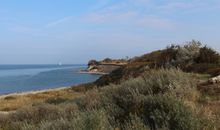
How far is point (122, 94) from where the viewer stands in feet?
33.4

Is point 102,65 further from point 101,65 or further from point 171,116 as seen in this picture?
point 171,116

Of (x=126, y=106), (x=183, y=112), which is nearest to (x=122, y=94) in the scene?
(x=126, y=106)

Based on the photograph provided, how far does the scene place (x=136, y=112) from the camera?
791 centimetres

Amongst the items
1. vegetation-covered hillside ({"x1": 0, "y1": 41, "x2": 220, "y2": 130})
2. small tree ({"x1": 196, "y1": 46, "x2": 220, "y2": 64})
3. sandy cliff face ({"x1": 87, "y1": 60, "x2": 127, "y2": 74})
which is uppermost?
small tree ({"x1": 196, "y1": 46, "x2": 220, "y2": 64})

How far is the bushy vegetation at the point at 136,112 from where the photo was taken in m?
6.32

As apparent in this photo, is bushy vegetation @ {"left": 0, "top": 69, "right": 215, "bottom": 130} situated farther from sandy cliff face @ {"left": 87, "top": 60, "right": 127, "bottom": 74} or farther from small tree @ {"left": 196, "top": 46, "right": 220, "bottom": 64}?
sandy cliff face @ {"left": 87, "top": 60, "right": 127, "bottom": 74}

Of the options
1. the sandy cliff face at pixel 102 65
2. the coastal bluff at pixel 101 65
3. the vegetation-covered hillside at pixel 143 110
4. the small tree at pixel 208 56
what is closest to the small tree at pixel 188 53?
the small tree at pixel 208 56

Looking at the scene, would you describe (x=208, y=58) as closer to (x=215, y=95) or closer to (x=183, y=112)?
(x=215, y=95)

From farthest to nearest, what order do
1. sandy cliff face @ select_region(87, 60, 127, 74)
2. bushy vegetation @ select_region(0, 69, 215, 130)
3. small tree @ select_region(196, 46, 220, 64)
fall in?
sandy cliff face @ select_region(87, 60, 127, 74), small tree @ select_region(196, 46, 220, 64), bushy vegetation @ select_region(0, 69, 215, 130)

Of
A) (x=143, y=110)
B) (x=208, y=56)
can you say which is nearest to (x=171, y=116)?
(x=143, y=110)

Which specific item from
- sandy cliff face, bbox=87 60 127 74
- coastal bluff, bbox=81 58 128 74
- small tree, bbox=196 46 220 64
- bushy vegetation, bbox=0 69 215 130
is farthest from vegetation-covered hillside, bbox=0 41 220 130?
coastal bluff, bbox=81 58 128 74

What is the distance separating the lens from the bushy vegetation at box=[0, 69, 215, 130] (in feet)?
20.7

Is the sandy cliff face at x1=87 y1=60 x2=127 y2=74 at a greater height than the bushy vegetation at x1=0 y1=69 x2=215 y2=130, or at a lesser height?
lesser

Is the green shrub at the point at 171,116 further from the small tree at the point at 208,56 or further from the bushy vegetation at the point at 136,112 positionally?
the small tree at the point at 208,56
